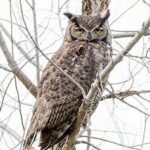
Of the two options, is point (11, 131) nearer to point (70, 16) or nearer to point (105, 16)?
point (70, 16)

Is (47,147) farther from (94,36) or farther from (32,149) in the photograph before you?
(94,36)

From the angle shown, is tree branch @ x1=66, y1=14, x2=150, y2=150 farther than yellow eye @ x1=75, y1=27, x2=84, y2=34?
No

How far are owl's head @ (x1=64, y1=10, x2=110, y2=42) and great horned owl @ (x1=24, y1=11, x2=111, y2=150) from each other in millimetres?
129

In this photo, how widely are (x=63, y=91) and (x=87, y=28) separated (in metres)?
0.88

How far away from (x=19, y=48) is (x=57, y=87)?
0.53 meters

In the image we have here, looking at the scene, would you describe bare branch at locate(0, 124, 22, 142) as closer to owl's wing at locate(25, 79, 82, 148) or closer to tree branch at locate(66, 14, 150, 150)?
owl's wing at locate(25, 79, 82, 148)

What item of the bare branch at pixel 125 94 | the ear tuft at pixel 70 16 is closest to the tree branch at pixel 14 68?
the bare branch at pixel 125 94

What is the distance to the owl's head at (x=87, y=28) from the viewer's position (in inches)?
207

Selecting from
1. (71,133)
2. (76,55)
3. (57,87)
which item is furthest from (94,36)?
(71,133)

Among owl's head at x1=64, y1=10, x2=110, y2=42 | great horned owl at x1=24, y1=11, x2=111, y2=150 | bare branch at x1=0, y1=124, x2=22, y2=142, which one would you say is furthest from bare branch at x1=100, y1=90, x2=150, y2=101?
owl's head at x1=64, y1=10, x2=110, y2=42

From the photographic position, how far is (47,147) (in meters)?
4.48

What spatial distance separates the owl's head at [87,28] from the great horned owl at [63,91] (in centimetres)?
13

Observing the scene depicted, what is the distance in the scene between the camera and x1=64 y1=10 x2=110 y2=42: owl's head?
527 centimetres

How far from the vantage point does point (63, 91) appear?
4.73m
